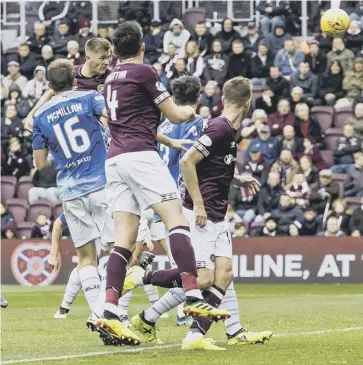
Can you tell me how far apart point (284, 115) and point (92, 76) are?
1238cm

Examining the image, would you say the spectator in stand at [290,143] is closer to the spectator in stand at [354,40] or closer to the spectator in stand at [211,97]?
the spectator in stand at [211,97]

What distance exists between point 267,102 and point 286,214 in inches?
140

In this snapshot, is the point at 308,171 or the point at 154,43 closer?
the point at 308,171

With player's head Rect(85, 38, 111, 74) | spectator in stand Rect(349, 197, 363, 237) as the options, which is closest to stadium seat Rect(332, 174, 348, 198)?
spectator in stand Rect(349, 197, 363, 237)

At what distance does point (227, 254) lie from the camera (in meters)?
9.95

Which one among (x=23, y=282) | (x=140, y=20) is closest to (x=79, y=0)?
(x=140, y=20)

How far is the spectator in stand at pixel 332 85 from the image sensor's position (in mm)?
24641

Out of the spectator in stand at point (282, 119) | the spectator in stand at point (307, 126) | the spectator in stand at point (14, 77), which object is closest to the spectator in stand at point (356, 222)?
the spectator in stand at point (307, 126)

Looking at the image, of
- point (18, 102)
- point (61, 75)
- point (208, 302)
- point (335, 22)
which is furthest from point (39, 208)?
point (208, 302)

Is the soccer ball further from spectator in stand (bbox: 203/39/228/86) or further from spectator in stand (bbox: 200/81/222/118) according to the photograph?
spectator in stand (bbox: 203/39/228/86)

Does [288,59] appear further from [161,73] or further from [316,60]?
[161,73]

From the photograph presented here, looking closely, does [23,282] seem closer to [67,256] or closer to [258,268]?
[67,256]

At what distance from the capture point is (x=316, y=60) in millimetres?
25188

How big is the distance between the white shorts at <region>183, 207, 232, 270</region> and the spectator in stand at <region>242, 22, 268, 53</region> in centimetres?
1666
